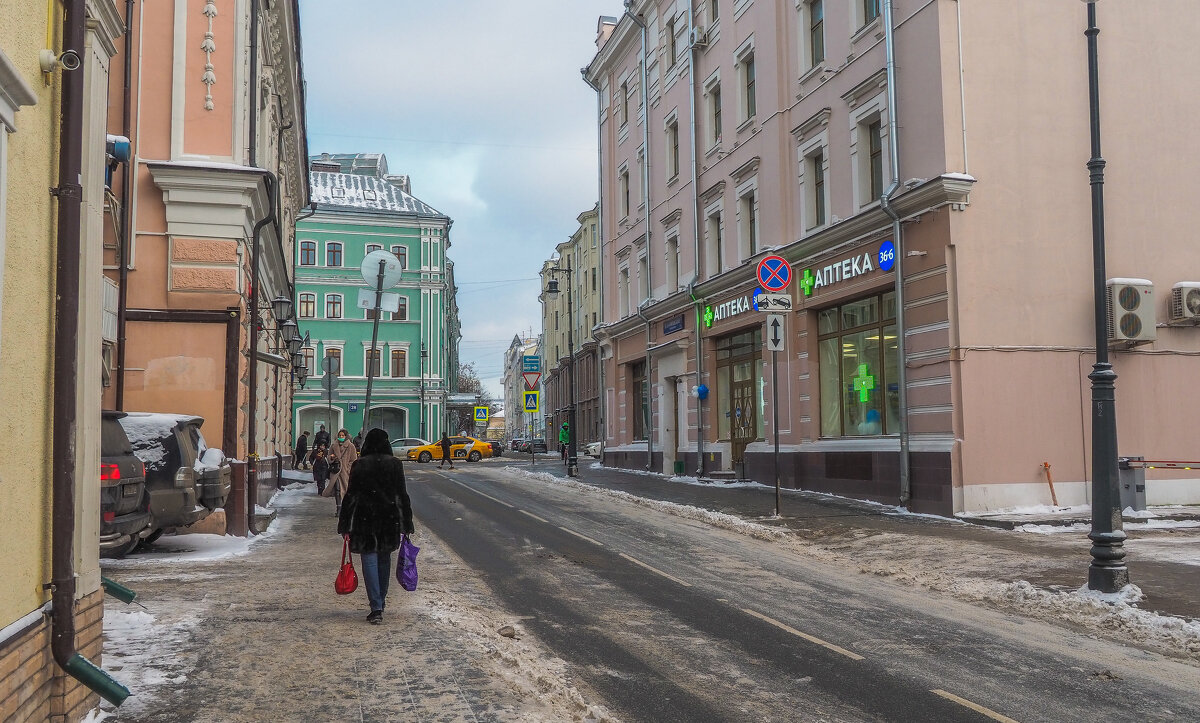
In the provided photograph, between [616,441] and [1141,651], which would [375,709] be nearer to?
[1141,651]

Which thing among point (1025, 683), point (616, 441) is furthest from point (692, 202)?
point (1025, 683)

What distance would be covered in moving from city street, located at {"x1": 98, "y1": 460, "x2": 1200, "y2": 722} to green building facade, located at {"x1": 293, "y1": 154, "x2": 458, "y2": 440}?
48.6m

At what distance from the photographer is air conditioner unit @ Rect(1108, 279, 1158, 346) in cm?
1620

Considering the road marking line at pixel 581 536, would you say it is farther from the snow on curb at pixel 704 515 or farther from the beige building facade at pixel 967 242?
the beige building facade at pixel 967 242

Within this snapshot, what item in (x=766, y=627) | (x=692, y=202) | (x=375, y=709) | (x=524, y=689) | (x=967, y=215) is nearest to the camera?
(x=375, y=709)

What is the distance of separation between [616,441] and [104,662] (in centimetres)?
2890

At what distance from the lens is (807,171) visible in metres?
21.3

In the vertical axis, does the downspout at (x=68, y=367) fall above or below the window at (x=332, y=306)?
below

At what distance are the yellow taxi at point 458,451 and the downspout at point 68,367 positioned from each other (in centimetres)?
4252

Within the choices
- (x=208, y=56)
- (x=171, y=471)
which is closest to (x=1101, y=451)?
(x=171, y=471)

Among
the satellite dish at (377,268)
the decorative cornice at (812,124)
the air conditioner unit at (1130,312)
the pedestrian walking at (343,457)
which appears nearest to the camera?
the air conditioner unit at (1130,312)

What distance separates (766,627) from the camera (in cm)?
800

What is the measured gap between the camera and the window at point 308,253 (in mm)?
58969

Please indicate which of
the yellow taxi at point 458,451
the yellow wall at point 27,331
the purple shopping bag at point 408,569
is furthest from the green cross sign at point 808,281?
the yellow taxi at point 458,451
